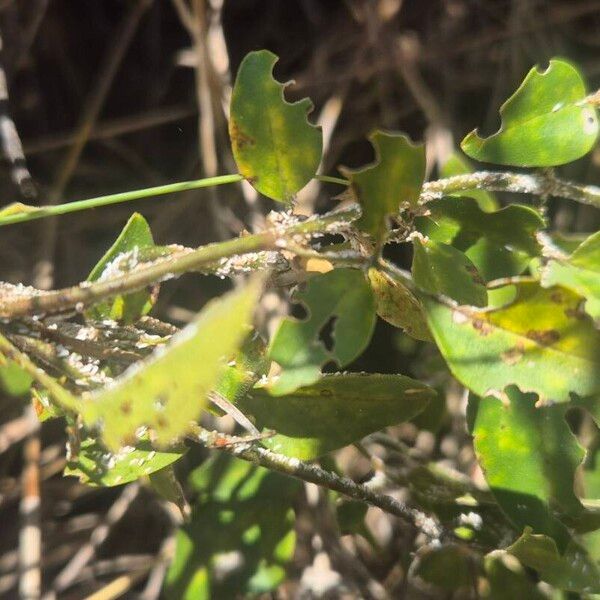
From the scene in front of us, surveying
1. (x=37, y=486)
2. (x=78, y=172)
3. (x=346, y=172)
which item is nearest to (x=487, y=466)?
(x=346, y=172)

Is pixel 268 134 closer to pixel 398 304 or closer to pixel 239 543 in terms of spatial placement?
pixel 398 304

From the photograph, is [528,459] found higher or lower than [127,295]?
lower

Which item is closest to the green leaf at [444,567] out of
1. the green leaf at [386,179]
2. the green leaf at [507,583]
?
the green leaf at [507,583]

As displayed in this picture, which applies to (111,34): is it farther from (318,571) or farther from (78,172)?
(318,571)

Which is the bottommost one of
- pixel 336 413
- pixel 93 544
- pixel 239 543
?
pixel 93 544

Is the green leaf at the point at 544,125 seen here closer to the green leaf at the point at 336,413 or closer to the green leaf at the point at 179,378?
the green leaf at the point at 336,413

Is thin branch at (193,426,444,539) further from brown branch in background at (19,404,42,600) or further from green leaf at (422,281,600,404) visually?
brown branch in background at (19,404,42,600)

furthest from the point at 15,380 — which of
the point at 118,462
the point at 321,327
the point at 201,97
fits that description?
the point at 201,97
